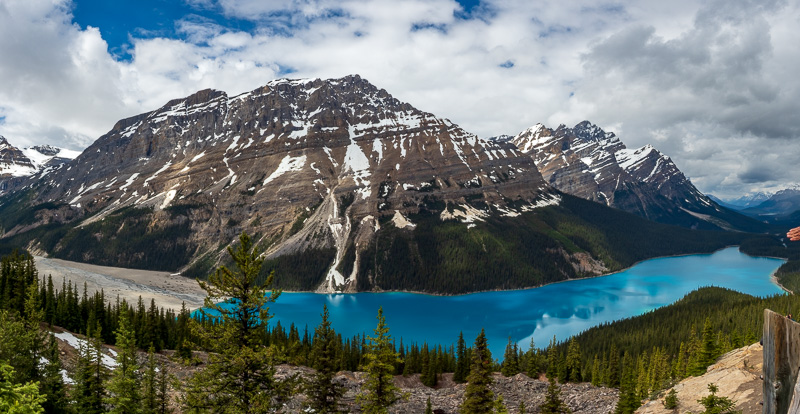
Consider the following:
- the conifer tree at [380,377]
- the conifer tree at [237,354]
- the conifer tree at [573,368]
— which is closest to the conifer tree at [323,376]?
the conifer tree at [380,377]

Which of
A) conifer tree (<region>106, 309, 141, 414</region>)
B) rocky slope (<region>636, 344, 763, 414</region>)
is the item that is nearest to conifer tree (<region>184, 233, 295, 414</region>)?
conifer tree (<region>106, 309, 141, 414</region>)

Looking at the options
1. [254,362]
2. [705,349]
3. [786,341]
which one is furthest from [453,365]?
[786,341]

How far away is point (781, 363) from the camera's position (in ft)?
15.8

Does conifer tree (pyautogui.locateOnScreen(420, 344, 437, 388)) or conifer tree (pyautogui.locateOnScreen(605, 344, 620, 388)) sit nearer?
conifer tree (pyautogui.locateOnScreen(605, 344, 620, 388))

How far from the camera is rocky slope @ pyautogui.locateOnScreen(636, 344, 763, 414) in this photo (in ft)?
88.4

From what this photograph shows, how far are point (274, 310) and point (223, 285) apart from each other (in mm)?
135521

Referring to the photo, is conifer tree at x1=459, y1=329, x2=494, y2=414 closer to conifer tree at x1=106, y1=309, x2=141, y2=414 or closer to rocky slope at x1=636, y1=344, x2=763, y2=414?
rocky slope at x1=636, y1=344, x2=763, y2=414

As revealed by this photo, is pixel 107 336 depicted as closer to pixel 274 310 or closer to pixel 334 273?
pixel 274 310

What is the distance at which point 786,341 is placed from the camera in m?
4.68

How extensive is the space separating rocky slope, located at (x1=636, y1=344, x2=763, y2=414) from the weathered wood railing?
26.5 meters

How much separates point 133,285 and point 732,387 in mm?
185269

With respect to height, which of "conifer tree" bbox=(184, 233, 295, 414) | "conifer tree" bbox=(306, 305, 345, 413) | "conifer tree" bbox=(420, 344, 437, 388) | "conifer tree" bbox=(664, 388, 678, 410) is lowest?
"conifer tree" bbox=(420, 344, 437, 388)

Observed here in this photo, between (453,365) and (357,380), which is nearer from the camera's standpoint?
(357,380)

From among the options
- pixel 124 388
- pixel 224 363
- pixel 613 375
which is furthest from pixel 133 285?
pixel 224 363
